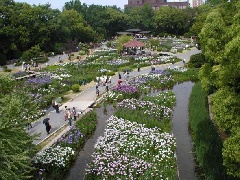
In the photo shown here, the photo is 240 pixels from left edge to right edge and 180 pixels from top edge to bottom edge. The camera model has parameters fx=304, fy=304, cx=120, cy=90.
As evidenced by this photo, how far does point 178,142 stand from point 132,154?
389cm

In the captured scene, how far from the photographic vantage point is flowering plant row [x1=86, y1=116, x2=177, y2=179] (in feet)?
47.0

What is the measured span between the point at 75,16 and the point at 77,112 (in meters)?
47.4

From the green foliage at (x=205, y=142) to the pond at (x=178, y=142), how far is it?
556 mm

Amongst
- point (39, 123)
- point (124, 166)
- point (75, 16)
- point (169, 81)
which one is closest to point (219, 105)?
point (124, 166)

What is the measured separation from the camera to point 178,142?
738 inches

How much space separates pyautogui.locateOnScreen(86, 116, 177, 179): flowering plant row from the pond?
63 cm

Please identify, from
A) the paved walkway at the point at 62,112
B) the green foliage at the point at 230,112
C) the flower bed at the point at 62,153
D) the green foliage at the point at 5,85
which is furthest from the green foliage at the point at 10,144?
the green foliage at the point at 230,112

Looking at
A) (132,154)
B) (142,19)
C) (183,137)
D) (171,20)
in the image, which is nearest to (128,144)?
(132,154)

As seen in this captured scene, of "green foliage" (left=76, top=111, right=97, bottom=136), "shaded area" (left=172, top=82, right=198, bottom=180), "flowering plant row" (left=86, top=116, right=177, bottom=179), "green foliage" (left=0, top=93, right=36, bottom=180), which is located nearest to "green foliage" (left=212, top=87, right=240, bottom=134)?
"flowering plant row" (left=86, top=116, right=177, bottom=179)

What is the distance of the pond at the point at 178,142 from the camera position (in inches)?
611

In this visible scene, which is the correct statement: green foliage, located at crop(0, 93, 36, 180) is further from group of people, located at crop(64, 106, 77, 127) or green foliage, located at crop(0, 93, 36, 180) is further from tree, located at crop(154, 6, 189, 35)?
tree, located at crop(154, 6, 189, 35)

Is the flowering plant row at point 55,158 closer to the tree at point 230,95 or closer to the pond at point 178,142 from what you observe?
the pond at point 178,142

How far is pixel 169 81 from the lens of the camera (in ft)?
105

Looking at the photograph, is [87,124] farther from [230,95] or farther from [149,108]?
[230,95]
